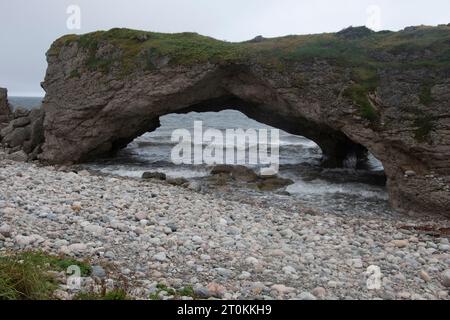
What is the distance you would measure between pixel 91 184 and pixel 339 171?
42.8 feet

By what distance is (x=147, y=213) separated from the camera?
35.5ft

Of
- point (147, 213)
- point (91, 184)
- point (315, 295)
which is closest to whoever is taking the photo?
Answer: point (315, 295)

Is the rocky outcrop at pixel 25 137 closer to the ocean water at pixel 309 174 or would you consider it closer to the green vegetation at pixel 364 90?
the ocean water at pixel 309 174

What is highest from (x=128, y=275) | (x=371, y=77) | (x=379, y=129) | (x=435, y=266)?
(x=371, y=77)

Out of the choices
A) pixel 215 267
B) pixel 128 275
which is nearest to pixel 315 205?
pixel 215 267

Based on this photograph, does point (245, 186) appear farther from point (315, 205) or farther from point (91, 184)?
point (91, 184)

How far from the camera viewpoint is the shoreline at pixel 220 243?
7406mm

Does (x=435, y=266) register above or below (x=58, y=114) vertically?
below

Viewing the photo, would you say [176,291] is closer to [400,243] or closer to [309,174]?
[400,243]

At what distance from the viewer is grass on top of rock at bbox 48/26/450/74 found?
1606 cm

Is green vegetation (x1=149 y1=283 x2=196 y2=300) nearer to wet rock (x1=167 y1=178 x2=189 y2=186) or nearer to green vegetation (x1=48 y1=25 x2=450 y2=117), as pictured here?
wet rock (x1=167 y1=178 x2=189 y2=186)

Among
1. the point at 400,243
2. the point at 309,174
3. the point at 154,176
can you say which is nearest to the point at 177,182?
the point at 154,176

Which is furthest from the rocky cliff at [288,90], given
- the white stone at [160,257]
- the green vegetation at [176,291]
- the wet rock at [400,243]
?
the green vegetation at [176,291]

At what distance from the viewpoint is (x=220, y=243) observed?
9.27m
